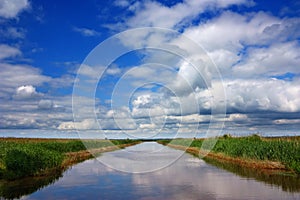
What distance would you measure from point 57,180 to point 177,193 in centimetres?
690

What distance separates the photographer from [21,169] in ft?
56.5

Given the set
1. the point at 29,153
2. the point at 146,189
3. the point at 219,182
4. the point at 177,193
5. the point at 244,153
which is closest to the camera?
the point at 177,193

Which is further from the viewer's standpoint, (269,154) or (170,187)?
(269,154)

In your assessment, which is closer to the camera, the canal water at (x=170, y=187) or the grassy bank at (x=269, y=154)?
the canal water at (x=170, y=187)

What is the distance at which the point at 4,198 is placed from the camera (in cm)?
1220

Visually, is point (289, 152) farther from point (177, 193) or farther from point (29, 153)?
point (29, 153)

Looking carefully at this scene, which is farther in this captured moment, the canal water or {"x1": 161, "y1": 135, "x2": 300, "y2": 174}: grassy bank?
A: {"x1": 161, "y1": 135, "x2": 300, "y2": 174}: grassy bank

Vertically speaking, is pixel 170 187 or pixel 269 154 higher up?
pixel 269 154

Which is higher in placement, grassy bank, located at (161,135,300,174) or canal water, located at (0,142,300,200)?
grassy bank, located at (161,135,300,174)

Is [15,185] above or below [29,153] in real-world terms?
below

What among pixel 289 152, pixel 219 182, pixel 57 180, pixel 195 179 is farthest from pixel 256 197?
pixel 57 180

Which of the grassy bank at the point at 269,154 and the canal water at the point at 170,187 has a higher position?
the grassy bank at the point at 269,154

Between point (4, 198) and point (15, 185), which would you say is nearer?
point (4, 198)

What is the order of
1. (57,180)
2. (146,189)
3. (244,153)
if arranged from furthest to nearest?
(244,153) < (57,180) < (146,189)
